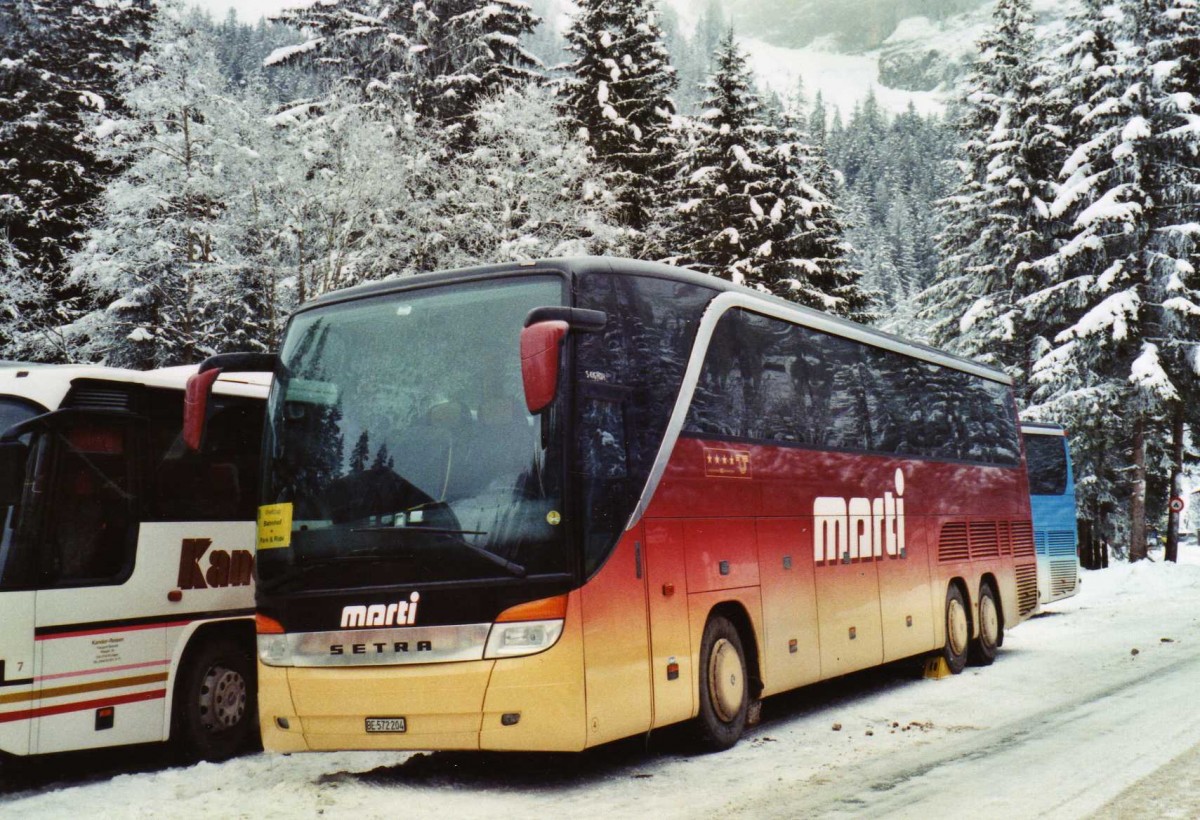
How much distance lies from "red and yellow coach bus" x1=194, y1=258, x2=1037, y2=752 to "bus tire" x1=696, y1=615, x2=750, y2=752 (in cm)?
2

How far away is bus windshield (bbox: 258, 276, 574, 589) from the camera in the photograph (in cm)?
729

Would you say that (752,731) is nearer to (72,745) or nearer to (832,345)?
(832,345)

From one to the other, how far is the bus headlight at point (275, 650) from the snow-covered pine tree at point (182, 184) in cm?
1959

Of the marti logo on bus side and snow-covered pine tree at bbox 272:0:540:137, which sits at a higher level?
snow-covered pine tree at bbox 272:0:540:137

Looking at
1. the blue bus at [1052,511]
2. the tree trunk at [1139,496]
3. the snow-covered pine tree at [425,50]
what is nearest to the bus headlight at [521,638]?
the blue bus at [1052,511]

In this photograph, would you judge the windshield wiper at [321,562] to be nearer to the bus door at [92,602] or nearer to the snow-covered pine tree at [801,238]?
the bus door at [92,602]

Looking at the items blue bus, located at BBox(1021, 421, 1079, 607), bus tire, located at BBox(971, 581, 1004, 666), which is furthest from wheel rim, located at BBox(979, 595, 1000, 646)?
blue bus, located at BBox(1021, 421, 1079, 607)

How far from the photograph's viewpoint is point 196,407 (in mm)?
8023

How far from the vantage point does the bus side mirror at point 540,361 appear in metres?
Result: 6.64

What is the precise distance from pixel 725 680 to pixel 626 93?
101 ft

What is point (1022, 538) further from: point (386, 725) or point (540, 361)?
point (540, 361)

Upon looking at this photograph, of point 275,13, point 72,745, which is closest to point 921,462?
point 72,745

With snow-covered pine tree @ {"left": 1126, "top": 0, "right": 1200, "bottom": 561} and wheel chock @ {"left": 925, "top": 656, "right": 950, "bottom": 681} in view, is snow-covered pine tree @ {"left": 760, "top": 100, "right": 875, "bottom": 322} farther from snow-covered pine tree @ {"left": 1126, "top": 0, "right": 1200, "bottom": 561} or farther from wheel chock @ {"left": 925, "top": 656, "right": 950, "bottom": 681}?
wheel chock @ {"left": 925, "top": 656, "right": 950, "bottom": 681}

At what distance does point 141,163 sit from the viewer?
26.9 m
